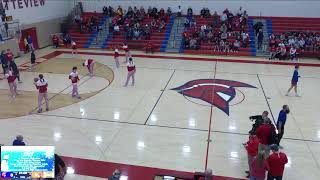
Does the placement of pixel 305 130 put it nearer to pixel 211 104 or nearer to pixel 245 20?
pixel 211 104

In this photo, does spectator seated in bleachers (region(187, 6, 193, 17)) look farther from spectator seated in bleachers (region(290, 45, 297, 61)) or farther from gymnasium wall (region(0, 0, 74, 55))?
gymnasium wall (region(0, 0, 74, 55))

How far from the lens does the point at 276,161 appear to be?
271 inches

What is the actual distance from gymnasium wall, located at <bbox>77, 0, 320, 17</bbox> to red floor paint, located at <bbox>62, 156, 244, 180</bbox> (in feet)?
70.6

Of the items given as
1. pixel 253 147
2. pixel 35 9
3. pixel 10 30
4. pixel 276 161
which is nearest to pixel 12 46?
pixel 10 30

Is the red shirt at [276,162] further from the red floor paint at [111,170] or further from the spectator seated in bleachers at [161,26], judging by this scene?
the spectator seated in bleachers at [161,26]

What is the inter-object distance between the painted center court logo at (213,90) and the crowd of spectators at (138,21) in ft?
34.0

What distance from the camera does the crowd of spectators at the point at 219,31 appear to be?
23.9 m

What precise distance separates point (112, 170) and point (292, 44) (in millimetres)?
18269

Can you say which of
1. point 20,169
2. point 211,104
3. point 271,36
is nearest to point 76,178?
point 20,169

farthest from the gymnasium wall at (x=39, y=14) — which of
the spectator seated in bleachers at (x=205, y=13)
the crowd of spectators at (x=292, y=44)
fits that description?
the crowd of spectators at (x=292, y=44)

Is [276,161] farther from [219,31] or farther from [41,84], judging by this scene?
[219,31]

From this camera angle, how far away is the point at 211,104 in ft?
43.5

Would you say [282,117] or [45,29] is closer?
[282,117]

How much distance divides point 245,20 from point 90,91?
16.0 metres
